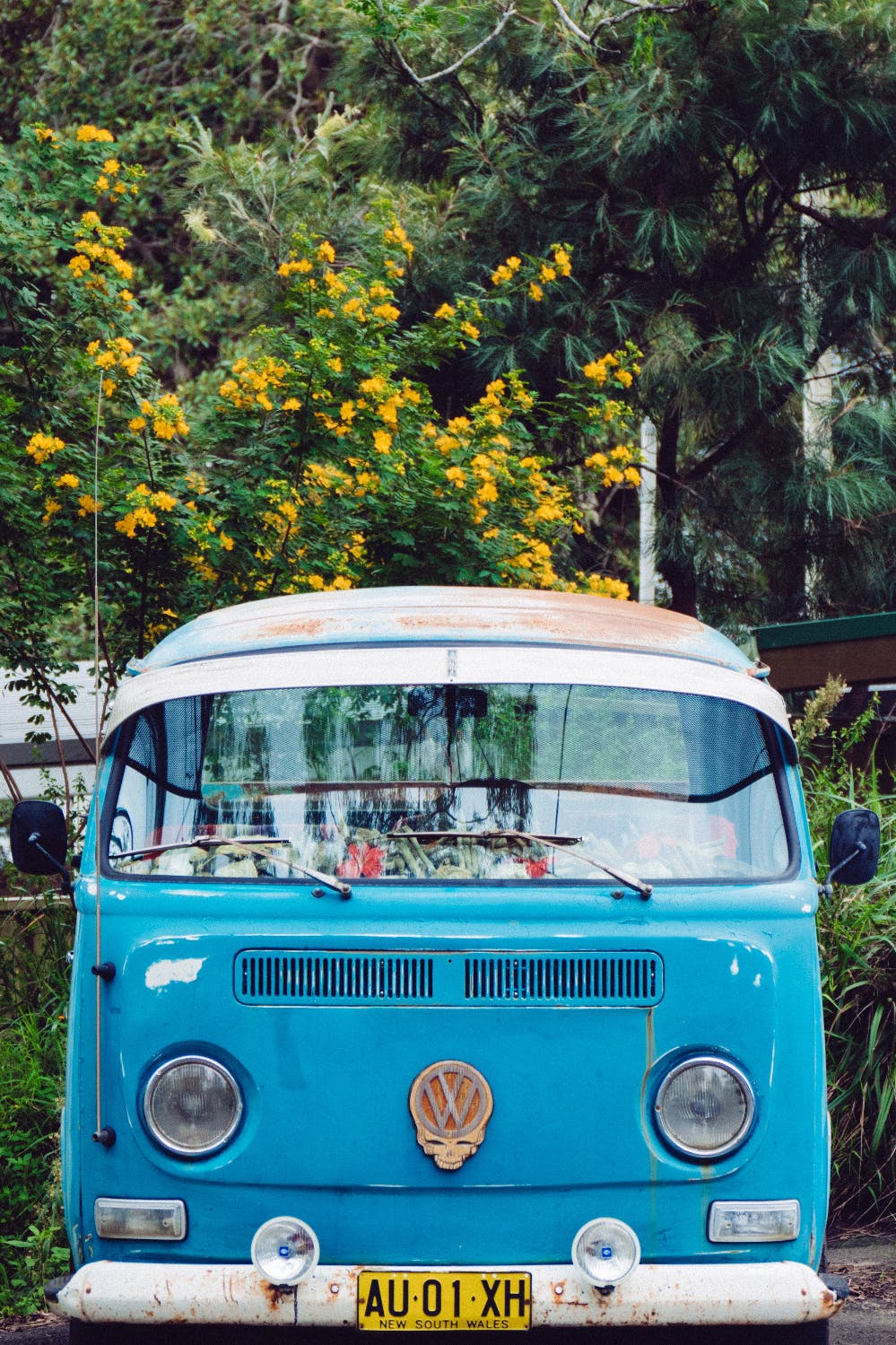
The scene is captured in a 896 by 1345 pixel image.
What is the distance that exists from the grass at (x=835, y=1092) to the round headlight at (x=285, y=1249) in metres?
1.99

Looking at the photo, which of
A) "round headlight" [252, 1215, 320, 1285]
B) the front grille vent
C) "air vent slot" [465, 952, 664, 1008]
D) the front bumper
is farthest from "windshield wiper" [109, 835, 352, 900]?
the front bumper

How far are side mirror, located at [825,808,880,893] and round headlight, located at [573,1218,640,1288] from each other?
1159mm

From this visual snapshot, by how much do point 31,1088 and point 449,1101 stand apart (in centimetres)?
278

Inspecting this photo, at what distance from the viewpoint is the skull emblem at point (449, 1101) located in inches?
128

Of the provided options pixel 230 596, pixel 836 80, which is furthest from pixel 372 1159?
pixel 836 80

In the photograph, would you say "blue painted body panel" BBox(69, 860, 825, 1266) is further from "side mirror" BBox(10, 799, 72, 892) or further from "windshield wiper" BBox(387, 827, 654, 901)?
"side mirror" BBox(10, 799, 72, 892)

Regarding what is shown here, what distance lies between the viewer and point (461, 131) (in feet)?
36.8

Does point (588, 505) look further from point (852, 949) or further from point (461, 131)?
point (852, 949)

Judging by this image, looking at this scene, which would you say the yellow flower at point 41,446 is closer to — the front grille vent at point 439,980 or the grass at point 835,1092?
the grass at point 835,1092

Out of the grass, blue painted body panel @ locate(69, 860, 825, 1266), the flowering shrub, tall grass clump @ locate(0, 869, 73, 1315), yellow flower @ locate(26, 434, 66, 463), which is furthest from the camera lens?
the flowering shrub

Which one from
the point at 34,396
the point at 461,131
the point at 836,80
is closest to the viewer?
the point at 34,396

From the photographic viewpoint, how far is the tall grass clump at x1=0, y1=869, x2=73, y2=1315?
15.8 ft

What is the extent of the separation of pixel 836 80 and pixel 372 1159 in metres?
9.22

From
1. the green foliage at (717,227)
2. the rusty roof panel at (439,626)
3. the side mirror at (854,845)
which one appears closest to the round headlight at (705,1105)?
the side mirror at (854,845)
